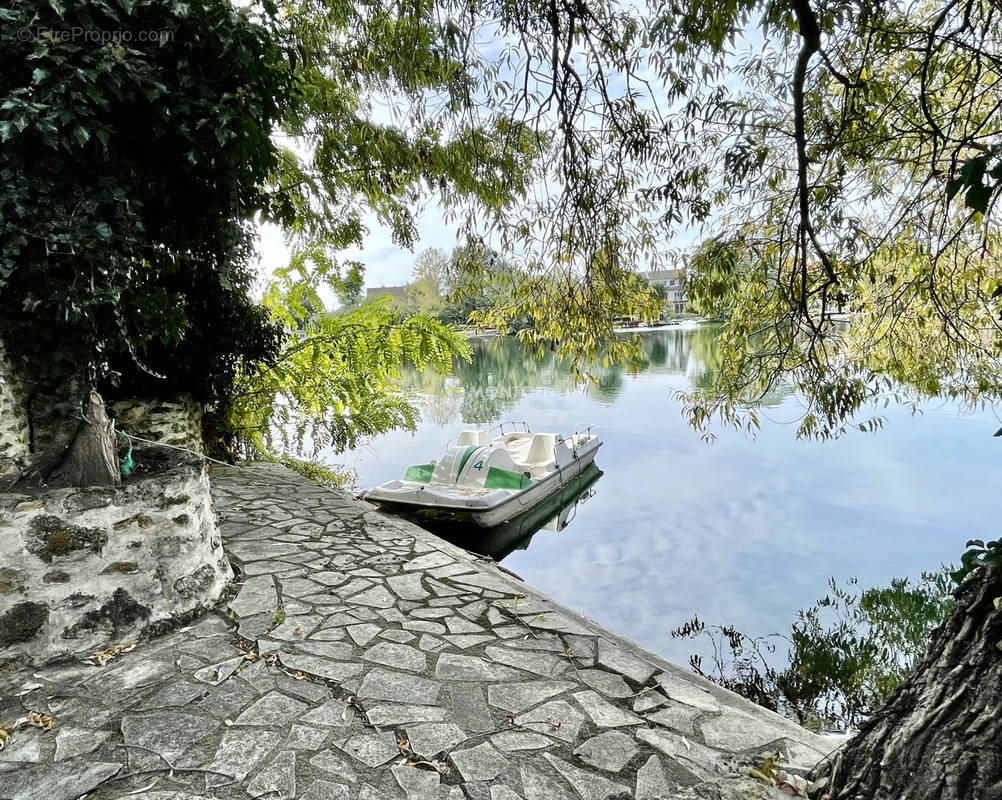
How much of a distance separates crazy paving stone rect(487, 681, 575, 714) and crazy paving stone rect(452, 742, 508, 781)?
269 mm

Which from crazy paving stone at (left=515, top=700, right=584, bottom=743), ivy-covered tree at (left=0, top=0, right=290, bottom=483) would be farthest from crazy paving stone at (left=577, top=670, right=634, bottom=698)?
ivy-covered tree at (left=0, top=0, right=290, bottom=483)

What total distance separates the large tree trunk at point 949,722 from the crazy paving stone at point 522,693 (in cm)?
113

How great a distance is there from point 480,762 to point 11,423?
277cm

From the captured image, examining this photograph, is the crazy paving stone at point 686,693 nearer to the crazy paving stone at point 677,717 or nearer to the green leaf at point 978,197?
the crazy paving stone at point 677,717

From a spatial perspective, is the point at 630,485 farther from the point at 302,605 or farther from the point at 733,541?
the point at 302,605

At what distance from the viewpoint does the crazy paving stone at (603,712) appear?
229cm

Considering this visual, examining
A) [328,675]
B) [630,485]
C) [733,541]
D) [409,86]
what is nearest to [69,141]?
[409,86]

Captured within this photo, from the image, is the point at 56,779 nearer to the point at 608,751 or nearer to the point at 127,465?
the point at 127,465

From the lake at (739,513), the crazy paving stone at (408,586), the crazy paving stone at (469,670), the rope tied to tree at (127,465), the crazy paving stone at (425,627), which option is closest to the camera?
the crazy paving stone at (469,670)

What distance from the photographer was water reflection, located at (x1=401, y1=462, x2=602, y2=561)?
746 centimetres

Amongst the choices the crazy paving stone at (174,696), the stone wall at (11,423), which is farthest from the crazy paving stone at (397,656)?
the stone wall at (11,423)

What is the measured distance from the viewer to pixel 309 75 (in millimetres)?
4863

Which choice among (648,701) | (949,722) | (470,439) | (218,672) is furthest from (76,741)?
(470,439)

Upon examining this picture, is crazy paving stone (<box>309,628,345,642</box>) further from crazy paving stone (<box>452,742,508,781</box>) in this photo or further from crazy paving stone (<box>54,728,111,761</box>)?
crazy paving stone (<box>452,742,508,781</box>)
